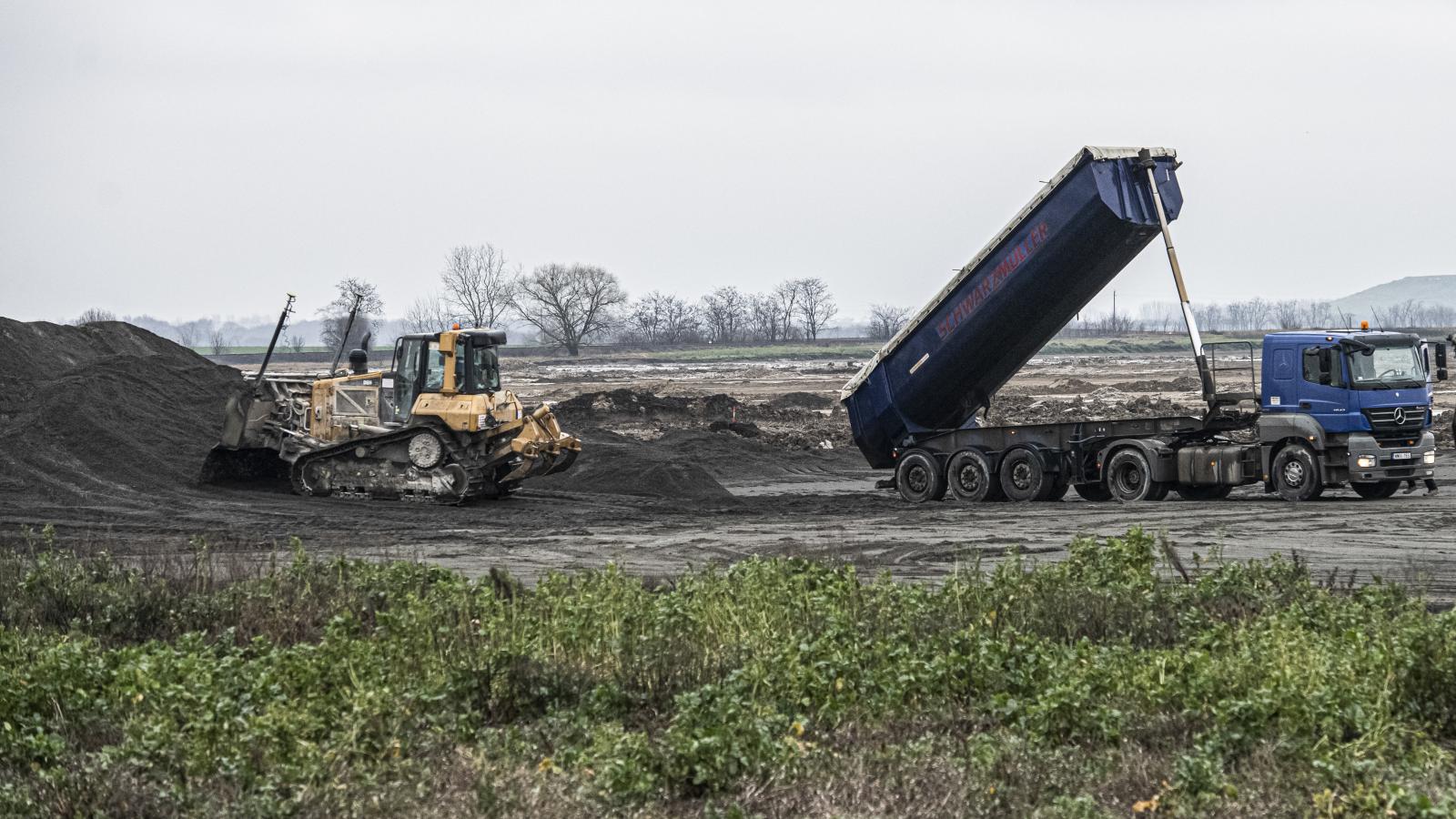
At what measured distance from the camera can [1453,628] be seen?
882cm

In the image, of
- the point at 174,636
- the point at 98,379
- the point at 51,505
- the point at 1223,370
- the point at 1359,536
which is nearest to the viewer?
the point at 174,636

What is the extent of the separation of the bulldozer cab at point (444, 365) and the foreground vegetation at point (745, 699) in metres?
9.82

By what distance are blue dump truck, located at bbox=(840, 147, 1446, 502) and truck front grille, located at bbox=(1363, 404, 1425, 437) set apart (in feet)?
0.07

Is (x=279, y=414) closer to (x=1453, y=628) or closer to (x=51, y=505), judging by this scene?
(x=51, y=505)

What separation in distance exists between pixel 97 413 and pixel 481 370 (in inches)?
319

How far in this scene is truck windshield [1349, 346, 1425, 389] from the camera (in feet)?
62.5

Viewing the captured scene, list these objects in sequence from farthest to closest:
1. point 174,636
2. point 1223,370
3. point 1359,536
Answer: point 1223,370 < point 1359,536 < point 174,636

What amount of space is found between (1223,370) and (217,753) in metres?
18.8

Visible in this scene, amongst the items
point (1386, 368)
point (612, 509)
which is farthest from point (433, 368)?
point (1386, 368)

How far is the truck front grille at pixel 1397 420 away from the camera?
62.9ft

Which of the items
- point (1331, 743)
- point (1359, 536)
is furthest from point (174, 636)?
point (1359, 536)

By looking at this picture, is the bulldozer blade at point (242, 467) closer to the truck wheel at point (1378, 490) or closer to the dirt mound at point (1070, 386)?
the truck wheel at point (1378, 490)

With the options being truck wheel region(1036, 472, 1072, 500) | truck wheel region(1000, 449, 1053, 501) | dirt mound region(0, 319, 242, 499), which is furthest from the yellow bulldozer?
truck wheel region(1036, 472, 1072, 500)

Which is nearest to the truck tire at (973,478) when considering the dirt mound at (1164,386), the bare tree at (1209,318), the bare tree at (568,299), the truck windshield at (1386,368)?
the truck windshield at (1386,368)
